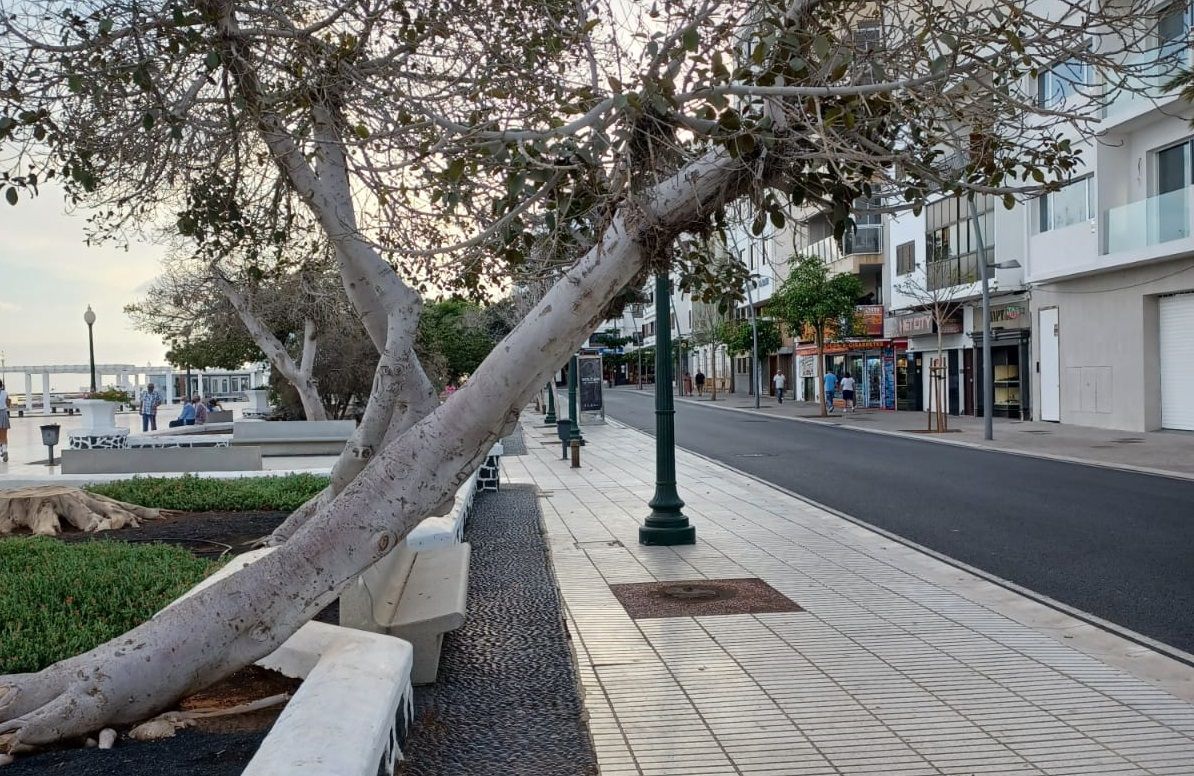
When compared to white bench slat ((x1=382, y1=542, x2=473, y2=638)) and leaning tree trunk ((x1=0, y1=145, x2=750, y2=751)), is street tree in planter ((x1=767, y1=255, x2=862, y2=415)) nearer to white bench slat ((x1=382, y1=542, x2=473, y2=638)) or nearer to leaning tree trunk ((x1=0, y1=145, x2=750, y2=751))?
white bench slat ((x1=382, y1=542, x2=473, y2=638))

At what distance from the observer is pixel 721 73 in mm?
4539

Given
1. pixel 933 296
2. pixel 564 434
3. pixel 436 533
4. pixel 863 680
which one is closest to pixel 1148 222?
pixel 933 296

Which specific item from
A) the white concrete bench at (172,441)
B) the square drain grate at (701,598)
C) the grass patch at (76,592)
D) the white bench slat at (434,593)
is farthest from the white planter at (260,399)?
the white bench slat at (434,593)

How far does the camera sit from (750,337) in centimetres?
4678

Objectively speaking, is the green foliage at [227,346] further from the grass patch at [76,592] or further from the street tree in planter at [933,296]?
the street tree in planter at [933,296]

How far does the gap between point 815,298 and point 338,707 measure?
33.0 m

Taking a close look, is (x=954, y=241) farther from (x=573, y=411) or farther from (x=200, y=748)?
(x=200, y=748)

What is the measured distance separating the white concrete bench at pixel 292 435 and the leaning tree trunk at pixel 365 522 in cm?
1710

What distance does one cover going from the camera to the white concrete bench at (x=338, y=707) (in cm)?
288

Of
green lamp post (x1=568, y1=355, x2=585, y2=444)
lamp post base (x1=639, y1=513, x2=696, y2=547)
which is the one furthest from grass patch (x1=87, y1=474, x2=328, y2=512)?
green lamp post (x1=568, y1=355, x2=585, y2=444)

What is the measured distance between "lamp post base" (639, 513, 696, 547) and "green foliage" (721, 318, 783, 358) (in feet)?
121

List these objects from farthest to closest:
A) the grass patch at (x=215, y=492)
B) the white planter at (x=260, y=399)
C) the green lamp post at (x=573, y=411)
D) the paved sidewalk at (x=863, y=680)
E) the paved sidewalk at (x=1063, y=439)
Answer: the white planter at (x=260, y=399) → the green lamp post at (x=573, y=411) → the paved sidewalk at (x=1063, y=439) → the grass patch at (x=215, y=492) → the paved sidewalk at (x=863, y=680)

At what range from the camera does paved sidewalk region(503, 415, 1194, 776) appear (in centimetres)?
440

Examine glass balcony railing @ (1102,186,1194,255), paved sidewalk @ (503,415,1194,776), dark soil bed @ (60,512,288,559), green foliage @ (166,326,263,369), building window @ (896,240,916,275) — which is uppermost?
building window @ (896,240,916,275)
